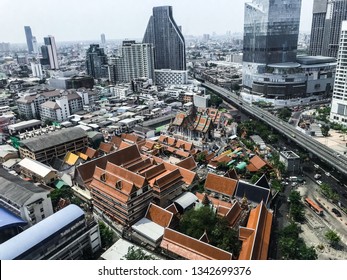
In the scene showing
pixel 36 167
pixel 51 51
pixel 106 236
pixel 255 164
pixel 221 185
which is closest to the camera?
pixel 106 236

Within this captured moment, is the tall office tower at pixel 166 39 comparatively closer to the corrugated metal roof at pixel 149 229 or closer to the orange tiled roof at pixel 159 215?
the orange tiled roof at pixel 159 215

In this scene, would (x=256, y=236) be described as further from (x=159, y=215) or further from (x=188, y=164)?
(x=188, y=164)

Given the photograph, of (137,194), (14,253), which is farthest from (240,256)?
(14,253)

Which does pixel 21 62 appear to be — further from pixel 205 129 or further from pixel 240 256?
pixel 240 256

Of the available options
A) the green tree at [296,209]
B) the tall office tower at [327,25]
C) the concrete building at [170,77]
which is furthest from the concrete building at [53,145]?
the tall office tower at [327,25]

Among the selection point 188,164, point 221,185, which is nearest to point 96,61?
point 188,164

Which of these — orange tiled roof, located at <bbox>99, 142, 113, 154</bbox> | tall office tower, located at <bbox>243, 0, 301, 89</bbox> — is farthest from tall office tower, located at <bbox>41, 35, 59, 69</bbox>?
orange tiled roof, located at <bbox>99, 142, 113, 154</bbox>
